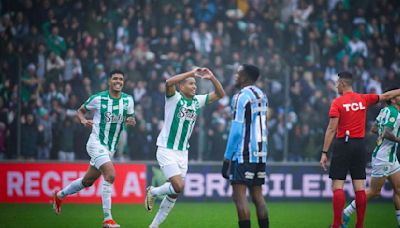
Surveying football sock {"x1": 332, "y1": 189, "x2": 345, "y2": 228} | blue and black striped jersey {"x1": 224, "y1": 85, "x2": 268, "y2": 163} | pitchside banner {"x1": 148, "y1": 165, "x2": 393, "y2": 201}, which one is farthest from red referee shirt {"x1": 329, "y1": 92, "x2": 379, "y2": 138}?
pitchside banner {"x1": 148, "y1": 165, "x2": 393, "y2": 201}

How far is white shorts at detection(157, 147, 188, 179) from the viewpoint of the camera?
12172 millimetres

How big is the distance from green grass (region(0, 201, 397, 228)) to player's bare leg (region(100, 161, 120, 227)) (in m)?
0.79

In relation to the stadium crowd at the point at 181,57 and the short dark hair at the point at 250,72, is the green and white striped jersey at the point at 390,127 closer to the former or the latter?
the short dark hair at the point at 250,72

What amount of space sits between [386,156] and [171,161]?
354 cm

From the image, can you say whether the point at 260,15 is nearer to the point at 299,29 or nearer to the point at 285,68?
the point at 299,29

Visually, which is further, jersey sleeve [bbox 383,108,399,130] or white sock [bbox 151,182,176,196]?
jersey sleeve [bbox 383,108,399,130]

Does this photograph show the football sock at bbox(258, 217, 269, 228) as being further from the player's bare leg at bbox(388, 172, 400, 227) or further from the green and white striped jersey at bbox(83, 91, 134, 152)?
the green and white striped jersey at bbox(83, 91, 134, 152)

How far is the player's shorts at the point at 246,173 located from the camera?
10414 millimetres

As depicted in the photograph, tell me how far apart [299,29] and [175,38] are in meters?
4.02

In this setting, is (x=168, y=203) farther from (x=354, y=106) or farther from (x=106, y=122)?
(x=354, y=106)

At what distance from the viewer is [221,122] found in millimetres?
19625

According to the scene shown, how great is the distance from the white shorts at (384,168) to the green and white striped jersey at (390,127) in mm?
68

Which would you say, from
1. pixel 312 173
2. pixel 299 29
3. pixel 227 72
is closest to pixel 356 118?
pixel 312 173

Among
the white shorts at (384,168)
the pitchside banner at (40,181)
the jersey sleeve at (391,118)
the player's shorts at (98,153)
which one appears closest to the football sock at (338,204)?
the white shorts at (384,168)
